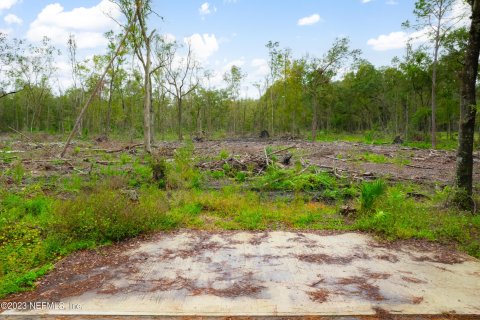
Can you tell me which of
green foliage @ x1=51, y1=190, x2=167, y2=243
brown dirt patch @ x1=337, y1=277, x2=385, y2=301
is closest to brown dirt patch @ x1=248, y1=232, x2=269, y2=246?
brown dirt patch @ x1=337, y1=277, x2=385, y2=301

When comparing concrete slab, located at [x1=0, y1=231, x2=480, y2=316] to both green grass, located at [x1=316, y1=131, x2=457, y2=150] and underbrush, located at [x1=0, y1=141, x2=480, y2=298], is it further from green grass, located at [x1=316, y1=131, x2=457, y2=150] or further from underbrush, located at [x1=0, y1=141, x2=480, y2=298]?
green grass, located at [x1=316, y1=131, x2=457, y2=150]

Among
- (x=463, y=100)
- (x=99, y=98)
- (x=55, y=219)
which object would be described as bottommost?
(x=55, y=219)

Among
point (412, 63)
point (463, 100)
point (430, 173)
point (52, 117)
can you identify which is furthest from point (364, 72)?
point (52, 117)

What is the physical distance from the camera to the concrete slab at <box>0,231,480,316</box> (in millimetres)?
4113

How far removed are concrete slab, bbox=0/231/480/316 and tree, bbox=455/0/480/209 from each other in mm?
2408

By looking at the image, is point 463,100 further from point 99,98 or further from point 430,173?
point 99,98

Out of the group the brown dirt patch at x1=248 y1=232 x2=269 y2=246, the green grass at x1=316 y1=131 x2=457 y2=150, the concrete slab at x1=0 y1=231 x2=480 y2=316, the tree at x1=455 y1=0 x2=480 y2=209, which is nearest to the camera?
the concrete slab at x1=0 y1=231 x2=480 y2=316

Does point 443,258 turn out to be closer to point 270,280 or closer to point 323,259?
point 323,259

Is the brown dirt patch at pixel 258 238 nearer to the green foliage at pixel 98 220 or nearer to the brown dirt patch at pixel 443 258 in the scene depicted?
the green foliage at pixel 98 220

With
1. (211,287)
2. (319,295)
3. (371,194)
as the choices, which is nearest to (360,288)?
(319,295)

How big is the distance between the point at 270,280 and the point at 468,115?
605 cm

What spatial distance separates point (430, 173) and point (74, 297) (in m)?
12.8

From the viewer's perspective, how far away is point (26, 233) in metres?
6.55

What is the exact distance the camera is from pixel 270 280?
4828 millimetres
